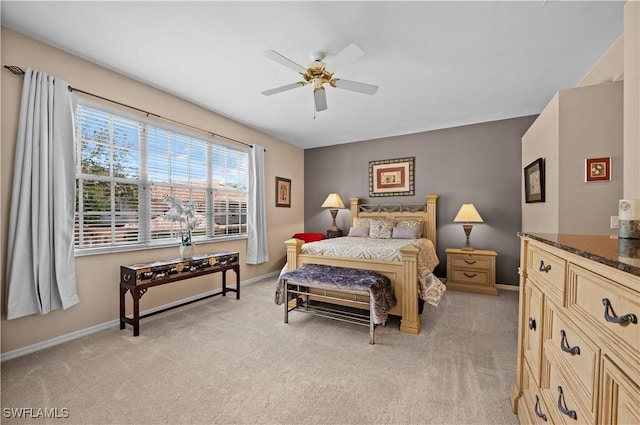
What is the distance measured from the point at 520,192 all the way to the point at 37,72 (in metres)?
6.03

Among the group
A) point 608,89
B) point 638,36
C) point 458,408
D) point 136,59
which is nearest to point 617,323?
point 458,408

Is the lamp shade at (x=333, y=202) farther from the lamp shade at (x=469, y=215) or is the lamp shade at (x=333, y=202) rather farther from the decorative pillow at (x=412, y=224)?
the lamp shade at (x=469, y=215)

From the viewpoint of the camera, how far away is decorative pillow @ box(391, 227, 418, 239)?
425 cm

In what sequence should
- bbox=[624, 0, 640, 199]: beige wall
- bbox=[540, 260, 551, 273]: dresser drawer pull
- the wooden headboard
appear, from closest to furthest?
bbox=[540, 260, 551, 273]: dresser drawer pull < bbox=[624, 0, 640, 199]: beige wall < the wooden headboard

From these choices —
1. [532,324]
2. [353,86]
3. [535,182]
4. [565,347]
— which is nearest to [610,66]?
[535,182]

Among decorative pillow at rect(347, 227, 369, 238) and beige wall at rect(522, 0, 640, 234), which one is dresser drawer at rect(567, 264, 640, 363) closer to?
beige wall at rect(522, 0, 640, 234)

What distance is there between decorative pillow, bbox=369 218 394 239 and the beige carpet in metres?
1.69

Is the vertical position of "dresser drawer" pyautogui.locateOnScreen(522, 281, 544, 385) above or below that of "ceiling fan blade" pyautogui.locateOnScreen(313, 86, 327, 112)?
below

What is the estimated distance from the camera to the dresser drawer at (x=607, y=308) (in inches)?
24.3

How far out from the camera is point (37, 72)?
89.7 inches

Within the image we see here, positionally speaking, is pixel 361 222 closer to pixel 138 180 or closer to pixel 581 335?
pixel 138 180

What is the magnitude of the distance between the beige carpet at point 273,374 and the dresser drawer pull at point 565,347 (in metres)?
0.90

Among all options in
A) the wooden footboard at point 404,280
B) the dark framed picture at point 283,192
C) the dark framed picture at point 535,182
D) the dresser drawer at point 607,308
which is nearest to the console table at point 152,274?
the wooden footboard at point 404,280

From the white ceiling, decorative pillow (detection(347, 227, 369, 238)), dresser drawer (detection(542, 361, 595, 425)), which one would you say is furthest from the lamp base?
dresser drawer (detection(542, 361, 595, 425))
